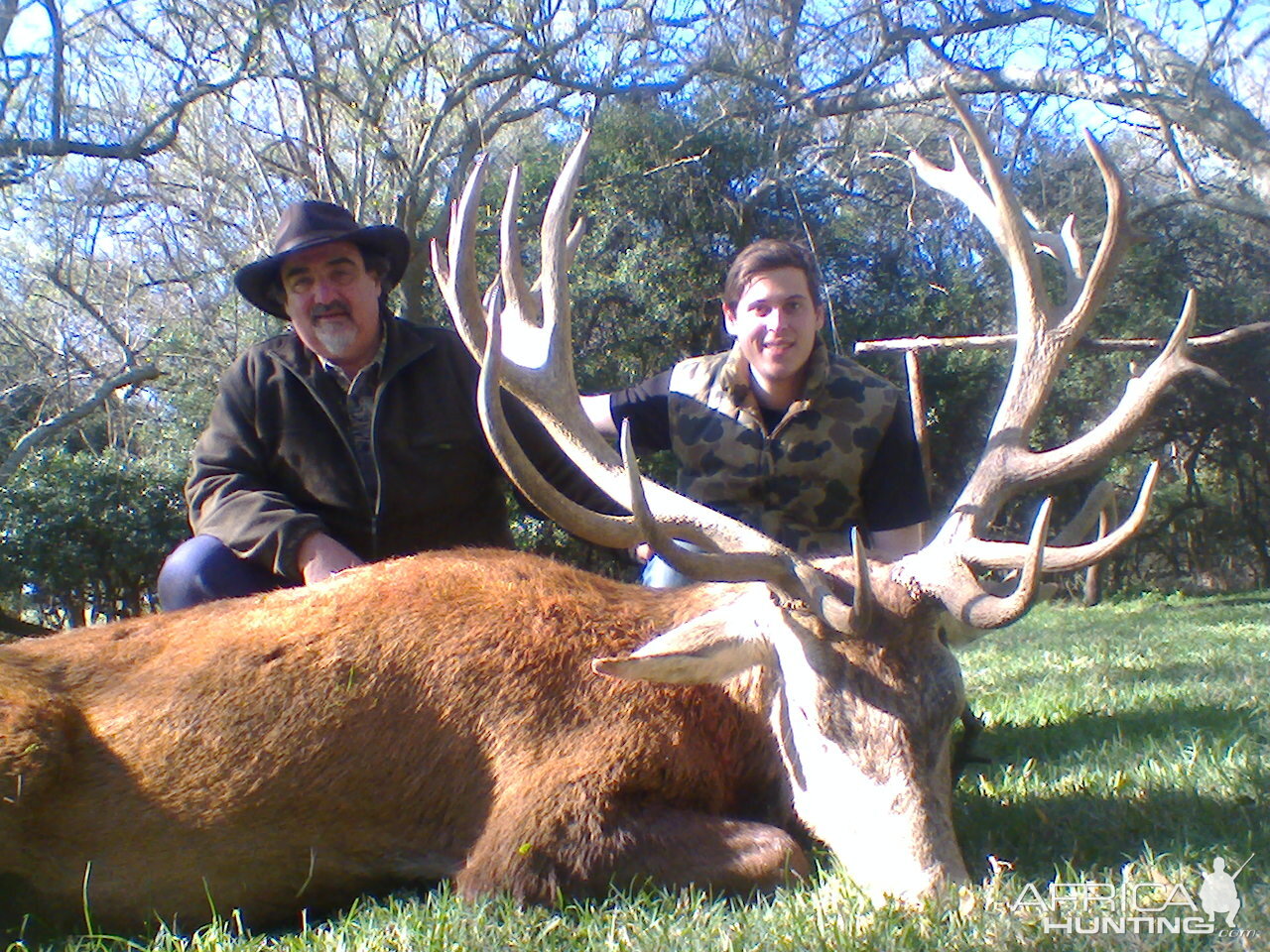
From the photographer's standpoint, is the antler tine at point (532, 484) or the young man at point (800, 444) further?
the young man at point (800, 444)

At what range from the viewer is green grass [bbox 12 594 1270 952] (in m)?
2.43

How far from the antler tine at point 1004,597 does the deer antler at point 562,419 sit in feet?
1.00

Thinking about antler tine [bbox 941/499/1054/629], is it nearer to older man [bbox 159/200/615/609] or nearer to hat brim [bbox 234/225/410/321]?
older man [bbox 159/200/615/609]

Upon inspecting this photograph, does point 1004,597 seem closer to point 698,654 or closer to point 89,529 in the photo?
point 698,654

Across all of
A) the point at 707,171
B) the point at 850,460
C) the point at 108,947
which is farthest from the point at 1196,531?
the point at 108,947

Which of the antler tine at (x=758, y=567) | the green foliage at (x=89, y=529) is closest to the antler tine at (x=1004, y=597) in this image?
the antler tine at (x=758, y=567)

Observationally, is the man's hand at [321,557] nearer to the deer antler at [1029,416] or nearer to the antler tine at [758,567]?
the antler tine at [758,567]

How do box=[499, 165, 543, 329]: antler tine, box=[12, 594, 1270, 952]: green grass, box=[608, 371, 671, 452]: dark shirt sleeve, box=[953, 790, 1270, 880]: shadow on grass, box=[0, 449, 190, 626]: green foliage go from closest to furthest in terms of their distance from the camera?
box=[12, 594, 1270, 952]: green grass → box=[953, 790, 1270, 880]: shadow on grass → box=[499, 165, 543, 329]: antler tine → box=[608, 371, 671, 452]: dark shirt sleeve → box=[0, 449, 190, 626]: green foliage

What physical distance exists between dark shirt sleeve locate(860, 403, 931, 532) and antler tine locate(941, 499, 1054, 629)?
1.91m

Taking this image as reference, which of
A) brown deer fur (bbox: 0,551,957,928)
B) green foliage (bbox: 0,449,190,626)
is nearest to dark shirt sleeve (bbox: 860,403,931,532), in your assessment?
brown deer fur (bbox: 0,551,957,928)

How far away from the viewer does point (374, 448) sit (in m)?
4.64

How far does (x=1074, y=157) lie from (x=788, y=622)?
16.6 m

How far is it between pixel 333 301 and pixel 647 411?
4.86 ft

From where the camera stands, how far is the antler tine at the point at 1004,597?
2.71m
